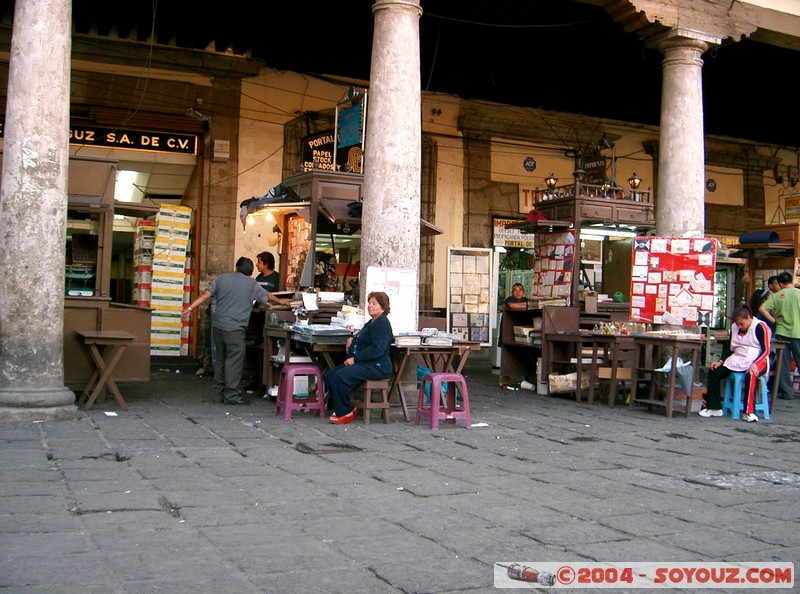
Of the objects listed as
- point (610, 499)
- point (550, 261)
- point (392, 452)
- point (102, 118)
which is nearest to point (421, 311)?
point (550, 261)

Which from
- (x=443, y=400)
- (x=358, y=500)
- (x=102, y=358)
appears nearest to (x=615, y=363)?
(x=443, y=400)

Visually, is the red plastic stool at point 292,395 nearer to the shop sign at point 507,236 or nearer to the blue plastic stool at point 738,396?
the blue plastic stool at point 738,396

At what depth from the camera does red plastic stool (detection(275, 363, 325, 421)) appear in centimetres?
822

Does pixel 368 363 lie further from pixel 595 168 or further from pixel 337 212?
pixel 595 168

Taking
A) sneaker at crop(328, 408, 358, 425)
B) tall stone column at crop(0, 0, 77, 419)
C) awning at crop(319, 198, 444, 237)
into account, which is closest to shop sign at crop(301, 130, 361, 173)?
awning at crop(319, 198, 444, 237)

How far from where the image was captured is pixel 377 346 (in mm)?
7969

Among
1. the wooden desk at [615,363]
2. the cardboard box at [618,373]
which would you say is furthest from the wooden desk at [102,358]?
the cardboard box at [618,373]

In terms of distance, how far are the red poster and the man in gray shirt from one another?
172 inches

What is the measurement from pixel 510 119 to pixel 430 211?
260 cm

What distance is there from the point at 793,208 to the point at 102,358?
14.8 meters

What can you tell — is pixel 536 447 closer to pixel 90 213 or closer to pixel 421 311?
pixel 90 213

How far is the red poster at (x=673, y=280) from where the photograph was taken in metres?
9.95

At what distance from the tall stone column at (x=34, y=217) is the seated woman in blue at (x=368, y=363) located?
2.33 m

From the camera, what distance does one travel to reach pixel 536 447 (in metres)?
7.20
